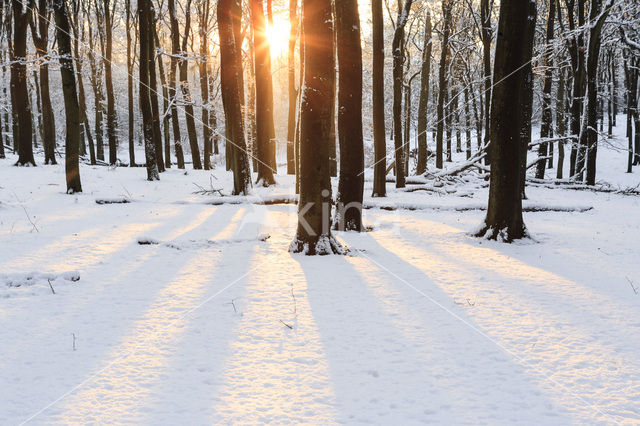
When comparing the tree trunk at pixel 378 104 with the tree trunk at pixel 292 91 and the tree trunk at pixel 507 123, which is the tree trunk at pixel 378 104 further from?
the tree trunk at pixel 507 123

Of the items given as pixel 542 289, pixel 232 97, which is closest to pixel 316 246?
pixel 542 289

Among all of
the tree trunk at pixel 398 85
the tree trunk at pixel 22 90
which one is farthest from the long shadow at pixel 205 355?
the tree trunk at pixel 22 90

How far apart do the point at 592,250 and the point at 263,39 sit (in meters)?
13.3

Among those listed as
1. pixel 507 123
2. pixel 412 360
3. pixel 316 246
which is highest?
pixel 507 123

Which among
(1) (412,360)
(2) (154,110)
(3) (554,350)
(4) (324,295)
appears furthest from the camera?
(2) (154,110)

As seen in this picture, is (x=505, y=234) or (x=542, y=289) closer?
(x=542, y=289)

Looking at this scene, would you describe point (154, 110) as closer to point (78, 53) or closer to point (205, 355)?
point (78, 53)

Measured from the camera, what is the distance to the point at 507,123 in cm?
655

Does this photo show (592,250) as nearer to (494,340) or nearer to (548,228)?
(548,228)

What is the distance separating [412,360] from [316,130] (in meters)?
3.82

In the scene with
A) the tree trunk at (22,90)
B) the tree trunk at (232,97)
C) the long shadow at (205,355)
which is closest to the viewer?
the long shadow at (205,355)

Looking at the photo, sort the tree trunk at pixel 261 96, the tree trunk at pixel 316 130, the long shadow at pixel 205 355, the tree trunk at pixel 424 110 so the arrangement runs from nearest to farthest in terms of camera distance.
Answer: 1. the long shadow at pixel 205 355
2. the tree trunk at pixel 316 130
3. the tree trunk at pixel 261 96
4. the tree trunk at pixel 424 110

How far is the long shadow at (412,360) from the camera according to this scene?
93.0 inches

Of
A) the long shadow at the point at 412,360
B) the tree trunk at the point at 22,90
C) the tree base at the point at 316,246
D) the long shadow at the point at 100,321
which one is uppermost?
the tree trunk at the point at 22,90
